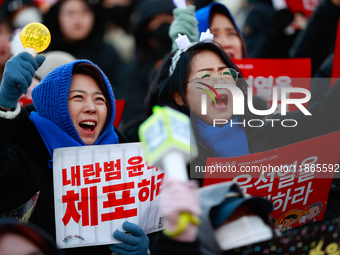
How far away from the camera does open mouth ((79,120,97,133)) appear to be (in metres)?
2.52

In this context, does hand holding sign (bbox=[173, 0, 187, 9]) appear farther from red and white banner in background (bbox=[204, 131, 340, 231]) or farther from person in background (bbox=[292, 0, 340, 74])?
red and white banner in background (bbox=[204, 131, 340, 231])

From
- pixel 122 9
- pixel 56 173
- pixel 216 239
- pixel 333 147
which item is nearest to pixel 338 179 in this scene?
pixel 333 147

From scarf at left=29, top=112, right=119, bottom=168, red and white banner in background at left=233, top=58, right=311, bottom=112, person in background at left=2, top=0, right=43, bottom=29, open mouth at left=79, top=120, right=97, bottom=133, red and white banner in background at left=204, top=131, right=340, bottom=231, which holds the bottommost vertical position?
red and white banner in background at left=204, top=131, right=340, bottom=231

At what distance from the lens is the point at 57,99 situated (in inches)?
96.0

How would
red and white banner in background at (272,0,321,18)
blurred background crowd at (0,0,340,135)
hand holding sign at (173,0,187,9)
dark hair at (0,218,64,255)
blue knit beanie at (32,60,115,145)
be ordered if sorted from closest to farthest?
dark hair at (0,218,64,255)
blue knit beanie at (32,60,115,145)
hand holding sign at (173,0,187,9)
blurred background crowd at (0,0,340,135)
red and white banner in background at (272,0,321,18)

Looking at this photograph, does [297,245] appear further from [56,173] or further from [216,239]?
[56,173]

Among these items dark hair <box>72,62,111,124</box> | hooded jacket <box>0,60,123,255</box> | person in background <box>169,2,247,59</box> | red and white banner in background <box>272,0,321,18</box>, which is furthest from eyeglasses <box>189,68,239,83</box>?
red and white banner in background <box>272,0,321,18</box>

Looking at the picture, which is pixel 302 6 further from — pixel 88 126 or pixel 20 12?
pixel 20 12

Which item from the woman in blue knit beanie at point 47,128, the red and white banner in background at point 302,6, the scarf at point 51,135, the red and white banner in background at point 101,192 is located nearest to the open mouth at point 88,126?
the woman in blue knit beanie at point 47,128

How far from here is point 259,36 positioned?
194 inches

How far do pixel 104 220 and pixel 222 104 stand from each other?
3.30 feet

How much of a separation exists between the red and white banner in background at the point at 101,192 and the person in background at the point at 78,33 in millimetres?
2548

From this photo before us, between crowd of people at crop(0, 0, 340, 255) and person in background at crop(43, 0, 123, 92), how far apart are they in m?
0.57

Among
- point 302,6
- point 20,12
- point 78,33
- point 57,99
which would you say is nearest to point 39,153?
point 57,99
